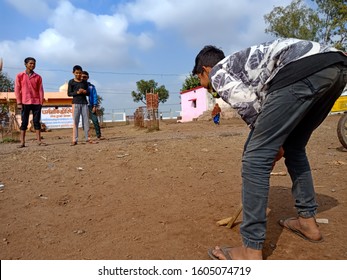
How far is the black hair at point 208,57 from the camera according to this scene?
6.44 feet

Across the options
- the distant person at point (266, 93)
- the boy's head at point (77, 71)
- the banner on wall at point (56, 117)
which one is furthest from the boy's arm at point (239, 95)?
the banner on wall at point (56, 117)

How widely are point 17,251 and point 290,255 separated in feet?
5.75

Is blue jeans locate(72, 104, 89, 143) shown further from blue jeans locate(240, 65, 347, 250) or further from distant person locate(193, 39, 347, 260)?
blue jeans locate(240, 65, 347, 250)

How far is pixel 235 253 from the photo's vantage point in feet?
5.80

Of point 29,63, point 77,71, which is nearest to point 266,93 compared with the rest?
point 77,71

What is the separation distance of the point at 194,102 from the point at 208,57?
1138 inches

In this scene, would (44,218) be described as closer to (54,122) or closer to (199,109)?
(54,122)

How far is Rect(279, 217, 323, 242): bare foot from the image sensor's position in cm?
203

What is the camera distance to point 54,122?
24203 mm

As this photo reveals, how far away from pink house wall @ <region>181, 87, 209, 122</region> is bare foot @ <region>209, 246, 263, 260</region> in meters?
25.5

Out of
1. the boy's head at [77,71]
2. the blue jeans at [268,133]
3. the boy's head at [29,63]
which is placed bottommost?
the blue jeans at [268,133]

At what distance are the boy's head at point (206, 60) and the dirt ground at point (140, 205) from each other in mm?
1112

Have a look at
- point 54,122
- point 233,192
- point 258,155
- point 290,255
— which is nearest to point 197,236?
point 290,255

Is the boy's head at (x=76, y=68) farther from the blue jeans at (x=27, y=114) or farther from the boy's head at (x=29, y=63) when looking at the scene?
the blue jeans at (x=27, y=114)
